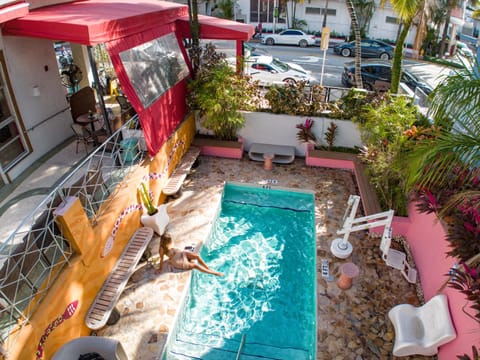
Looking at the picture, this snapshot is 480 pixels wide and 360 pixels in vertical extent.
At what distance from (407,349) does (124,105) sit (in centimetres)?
880

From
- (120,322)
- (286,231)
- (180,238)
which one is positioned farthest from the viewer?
(286,231)

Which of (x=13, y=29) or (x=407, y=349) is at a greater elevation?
(x=13, y=29)

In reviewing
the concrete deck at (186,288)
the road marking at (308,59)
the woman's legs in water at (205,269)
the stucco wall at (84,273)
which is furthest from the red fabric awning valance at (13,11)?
the road marking at (308,59)

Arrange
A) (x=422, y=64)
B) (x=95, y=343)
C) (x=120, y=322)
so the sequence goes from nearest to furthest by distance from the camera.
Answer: (x=95, y=343) → (x=120, y=322) → (x=422, y=64)

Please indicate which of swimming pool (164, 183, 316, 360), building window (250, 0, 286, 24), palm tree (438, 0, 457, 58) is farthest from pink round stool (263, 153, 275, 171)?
building window (250, 0, 286, 24)

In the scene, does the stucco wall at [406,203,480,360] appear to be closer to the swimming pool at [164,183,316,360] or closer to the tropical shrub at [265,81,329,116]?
the swimming pool at [164,183,316,360]

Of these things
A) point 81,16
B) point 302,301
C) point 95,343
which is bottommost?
A: point 302,301

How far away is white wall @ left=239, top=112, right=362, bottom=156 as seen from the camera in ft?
34.5

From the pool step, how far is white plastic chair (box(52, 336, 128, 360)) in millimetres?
1221

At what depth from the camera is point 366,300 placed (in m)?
6.33

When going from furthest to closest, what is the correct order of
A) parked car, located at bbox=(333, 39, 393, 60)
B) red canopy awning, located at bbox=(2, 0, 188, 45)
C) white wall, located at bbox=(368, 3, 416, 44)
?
white wall, located at bbox=(368, 3, 416, 44)
parked car, located at bbox=(333, 39, 393, 60)
red canopy awning, located at bbox=(2, 0, 188, 45)

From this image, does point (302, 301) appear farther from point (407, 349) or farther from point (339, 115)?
point (339, 115)

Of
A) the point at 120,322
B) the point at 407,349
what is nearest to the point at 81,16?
the point at 120,322

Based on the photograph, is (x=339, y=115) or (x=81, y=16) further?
(x=339, y=115)
